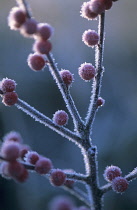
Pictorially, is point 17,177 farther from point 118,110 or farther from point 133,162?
point 118,110

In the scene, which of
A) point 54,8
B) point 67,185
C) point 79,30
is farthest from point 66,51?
point 67,185

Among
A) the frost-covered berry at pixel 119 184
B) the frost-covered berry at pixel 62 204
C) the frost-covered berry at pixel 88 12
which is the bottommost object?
the frost-covered berry at pixel 62 204

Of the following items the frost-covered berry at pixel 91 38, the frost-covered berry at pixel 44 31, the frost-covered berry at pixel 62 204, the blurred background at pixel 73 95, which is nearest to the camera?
the frost-covered berry at pixel 62 204

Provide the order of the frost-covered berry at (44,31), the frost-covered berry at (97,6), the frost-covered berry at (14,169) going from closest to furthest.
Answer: the frost-covered berry at (14,169)
the frost-covered berry at (44,31)
the frost-covered berry at (97,6)

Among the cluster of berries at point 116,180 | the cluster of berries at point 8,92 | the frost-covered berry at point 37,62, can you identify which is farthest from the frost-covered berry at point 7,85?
the cluster of berries at point 116,180

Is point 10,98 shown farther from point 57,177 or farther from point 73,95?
point 73,95

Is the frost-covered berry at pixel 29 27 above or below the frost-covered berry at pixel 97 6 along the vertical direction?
below

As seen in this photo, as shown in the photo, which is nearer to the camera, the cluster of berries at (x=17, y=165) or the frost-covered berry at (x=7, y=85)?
the cluster of berries at (x=17, y=165)

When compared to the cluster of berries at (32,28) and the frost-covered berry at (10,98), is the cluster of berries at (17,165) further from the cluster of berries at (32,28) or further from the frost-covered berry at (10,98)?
the cluster of berries at (32,28)
